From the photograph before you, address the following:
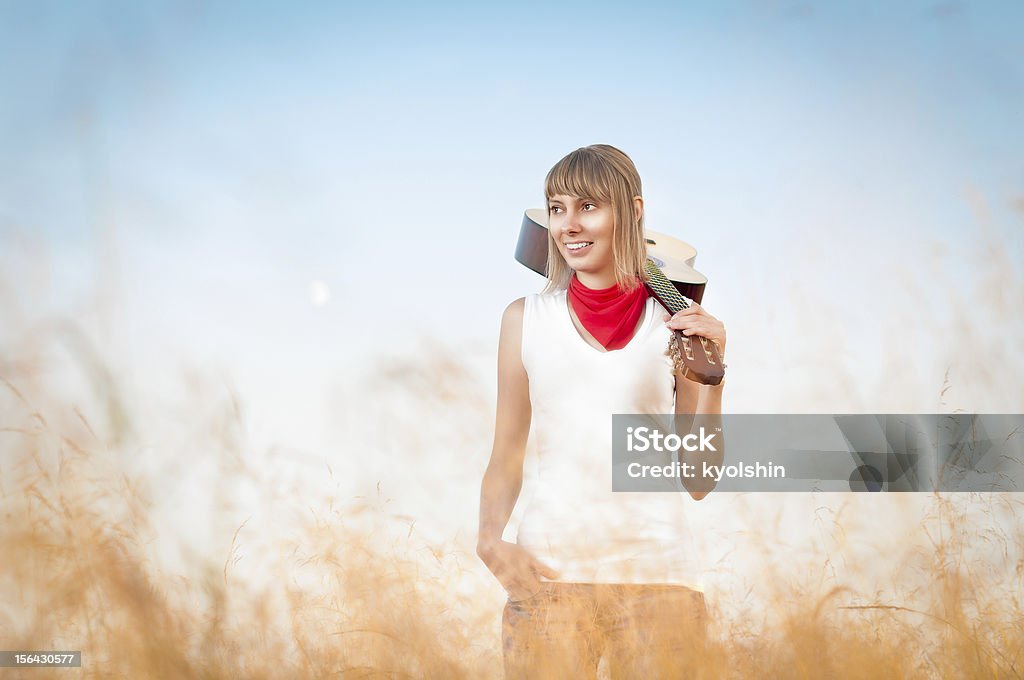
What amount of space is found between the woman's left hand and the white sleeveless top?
0.08 meters

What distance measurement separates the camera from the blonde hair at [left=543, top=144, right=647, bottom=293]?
289 centimetres

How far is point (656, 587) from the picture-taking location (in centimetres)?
249

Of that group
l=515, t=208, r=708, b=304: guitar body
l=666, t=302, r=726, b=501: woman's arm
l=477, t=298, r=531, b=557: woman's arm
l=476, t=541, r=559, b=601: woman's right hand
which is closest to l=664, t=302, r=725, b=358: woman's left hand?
l=666, t=302, r=726, b=501: woman's arm

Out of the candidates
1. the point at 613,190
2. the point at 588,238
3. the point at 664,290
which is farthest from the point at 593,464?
the point at 613,190

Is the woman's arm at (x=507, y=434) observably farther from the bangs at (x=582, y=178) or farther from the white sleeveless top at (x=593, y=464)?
the bangs at (x=582, y=178)

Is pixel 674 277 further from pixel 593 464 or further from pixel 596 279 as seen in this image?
pixel 593 464

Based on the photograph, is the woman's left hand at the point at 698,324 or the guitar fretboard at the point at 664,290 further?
the guitar fretboard at the point at 664,290

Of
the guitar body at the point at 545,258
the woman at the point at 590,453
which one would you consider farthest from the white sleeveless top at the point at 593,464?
the guitar body at the point at 545,258

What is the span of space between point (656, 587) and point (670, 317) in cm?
79

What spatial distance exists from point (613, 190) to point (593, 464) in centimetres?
86

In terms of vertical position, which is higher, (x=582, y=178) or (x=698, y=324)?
(x=582, y=178)

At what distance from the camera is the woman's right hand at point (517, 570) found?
2.57 metres

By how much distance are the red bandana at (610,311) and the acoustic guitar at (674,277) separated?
2.9 inches

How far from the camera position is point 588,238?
114 inches
